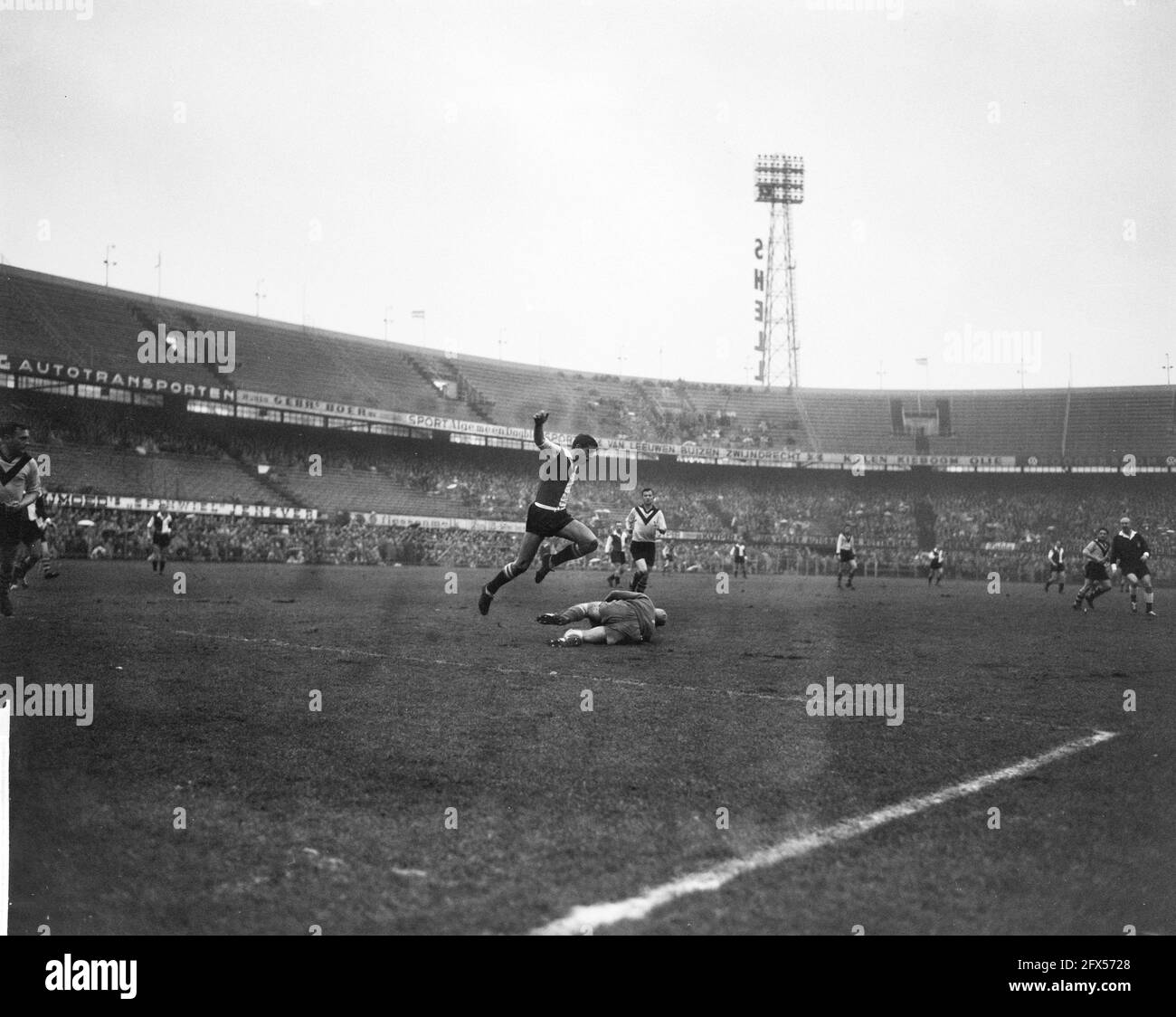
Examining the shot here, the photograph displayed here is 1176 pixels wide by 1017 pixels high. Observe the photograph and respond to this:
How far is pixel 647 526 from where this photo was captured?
49.8 feet

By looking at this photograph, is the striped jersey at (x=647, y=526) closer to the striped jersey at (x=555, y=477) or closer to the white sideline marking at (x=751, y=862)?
the striped jersey at (x=555, y=477)

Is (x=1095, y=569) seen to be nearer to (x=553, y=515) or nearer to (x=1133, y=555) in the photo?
(x=1133, y=555)

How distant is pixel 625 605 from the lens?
9.93 m

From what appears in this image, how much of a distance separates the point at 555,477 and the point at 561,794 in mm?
7627

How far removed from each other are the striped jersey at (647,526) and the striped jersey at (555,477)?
3.77 m

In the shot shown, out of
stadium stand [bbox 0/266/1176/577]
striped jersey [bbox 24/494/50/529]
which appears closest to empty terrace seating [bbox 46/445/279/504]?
stadium stand [bbox 0/266/1176/577]

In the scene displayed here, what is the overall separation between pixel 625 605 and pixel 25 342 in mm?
30741

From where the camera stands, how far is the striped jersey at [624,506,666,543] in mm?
15156

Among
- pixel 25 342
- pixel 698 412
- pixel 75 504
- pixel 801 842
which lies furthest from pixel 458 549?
pixel 801 842

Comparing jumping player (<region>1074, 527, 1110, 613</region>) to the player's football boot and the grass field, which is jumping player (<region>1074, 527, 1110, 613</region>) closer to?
the grass field

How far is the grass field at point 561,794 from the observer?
2.86m

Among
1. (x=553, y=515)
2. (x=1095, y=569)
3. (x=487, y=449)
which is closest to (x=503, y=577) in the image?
(x=553, y=515)

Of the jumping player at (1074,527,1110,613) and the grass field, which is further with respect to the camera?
the jumping player at (1074,527,1110,613)
